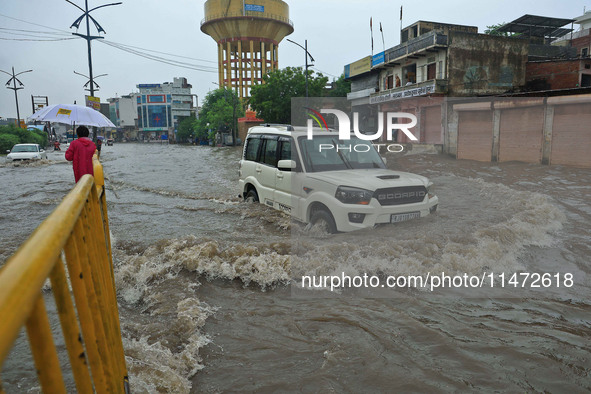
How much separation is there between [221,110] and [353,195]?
59.9 meters

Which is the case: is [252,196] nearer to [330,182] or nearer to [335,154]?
[335,154]

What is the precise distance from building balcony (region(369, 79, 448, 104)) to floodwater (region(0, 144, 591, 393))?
2302 cm

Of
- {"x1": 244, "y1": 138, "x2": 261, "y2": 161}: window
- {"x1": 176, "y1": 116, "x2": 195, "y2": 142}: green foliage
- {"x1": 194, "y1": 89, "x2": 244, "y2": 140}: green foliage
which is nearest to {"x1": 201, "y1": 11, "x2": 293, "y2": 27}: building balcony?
{"x1": 194, "y1": 89, "x2": 244, "y2": 140}: green foliage

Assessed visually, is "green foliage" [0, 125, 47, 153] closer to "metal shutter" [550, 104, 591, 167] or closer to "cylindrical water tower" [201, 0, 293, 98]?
"cylindrical water tower" [201, 0, 293, 98]

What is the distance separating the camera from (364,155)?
7.52 m

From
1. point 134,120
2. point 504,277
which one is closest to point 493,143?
point 504,277

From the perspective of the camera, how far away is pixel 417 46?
3191cm

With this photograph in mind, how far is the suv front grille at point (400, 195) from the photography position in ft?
20.0

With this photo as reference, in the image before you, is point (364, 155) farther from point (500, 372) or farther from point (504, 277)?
point (500, 372)

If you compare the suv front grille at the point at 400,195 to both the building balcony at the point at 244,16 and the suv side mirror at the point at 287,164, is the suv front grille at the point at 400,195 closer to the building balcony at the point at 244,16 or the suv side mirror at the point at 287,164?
the suv side mirror at the point at 287,164

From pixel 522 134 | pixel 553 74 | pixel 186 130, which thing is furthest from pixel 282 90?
pixel 186 130

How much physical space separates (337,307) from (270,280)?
3.75ft

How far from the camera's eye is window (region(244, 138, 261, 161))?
29.0 feet

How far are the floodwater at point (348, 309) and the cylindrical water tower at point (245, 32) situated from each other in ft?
188
